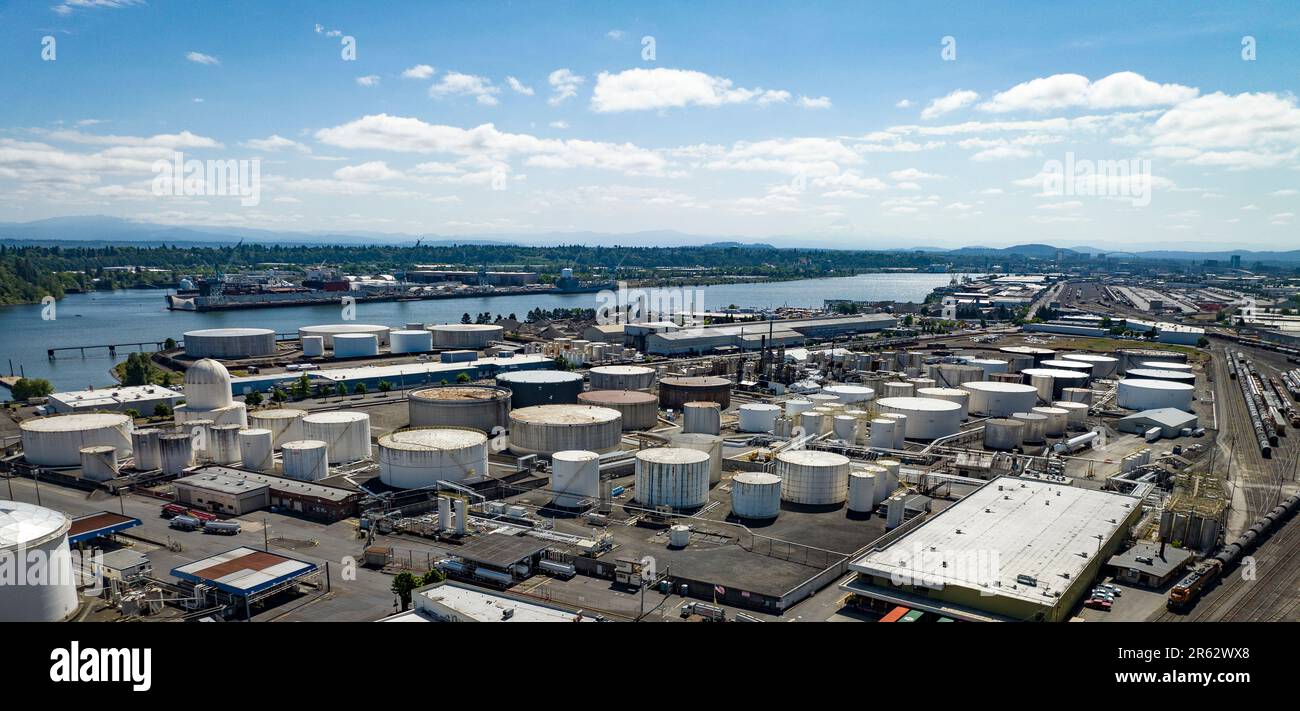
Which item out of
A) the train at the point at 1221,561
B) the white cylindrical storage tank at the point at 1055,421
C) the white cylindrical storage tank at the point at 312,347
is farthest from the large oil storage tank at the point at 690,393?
the white cylindrical storage tank at the point at 312,347

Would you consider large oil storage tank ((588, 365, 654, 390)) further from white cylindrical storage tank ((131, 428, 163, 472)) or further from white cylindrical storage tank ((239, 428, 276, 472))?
white cylindrical storage tank ((131, 428, 163, 472))

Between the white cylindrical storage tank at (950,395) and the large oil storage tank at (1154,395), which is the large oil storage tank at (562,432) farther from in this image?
the large oil storage tank at (1154,395)

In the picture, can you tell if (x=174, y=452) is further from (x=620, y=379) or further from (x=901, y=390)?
(x=901, y=390)

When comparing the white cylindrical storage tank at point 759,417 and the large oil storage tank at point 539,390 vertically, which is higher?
the large oil storage tank at point 539,390

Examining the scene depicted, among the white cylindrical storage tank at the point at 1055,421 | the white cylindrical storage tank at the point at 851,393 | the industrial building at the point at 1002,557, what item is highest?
the white cylindrical storage tank at the point at 851,393

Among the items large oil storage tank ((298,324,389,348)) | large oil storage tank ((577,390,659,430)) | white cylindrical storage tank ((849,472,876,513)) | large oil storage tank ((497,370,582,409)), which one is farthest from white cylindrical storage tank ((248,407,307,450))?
large oil storage tank ((298,324,389,348))

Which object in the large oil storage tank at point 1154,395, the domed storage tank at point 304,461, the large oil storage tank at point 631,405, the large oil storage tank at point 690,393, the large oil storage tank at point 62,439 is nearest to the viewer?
the domed storage tank at point 304,461

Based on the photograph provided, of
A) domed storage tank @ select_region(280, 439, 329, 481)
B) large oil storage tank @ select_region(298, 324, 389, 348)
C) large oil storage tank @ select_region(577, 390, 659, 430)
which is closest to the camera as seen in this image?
domed storage tank @ select_region(280, 439, 329, 481)
